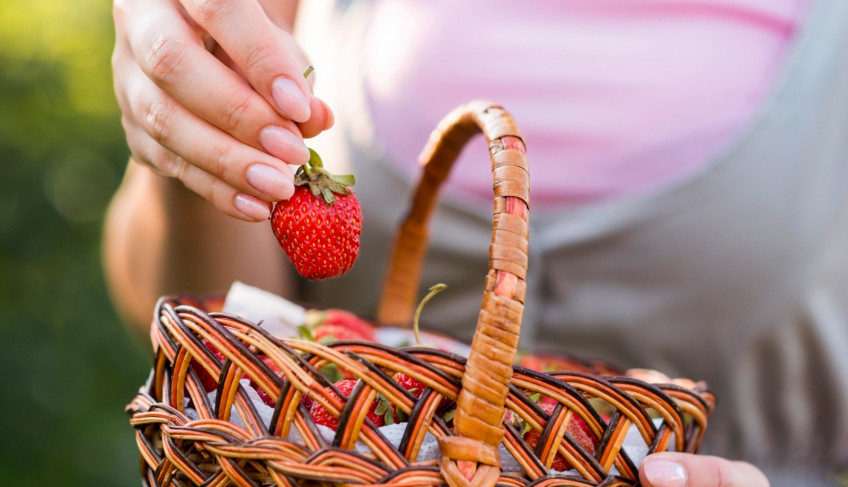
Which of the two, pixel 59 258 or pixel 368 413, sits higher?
pixel 59 258

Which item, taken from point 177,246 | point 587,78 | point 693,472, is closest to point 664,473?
point 693,472

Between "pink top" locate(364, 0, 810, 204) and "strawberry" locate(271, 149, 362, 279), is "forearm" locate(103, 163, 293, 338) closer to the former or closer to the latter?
"pink top" locate(364, 0, 810, 204)

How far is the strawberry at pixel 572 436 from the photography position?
16.7 inches

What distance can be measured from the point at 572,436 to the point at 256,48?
30 cm

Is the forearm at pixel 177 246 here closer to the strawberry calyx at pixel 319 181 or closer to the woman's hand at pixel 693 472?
the strawberry calyx at pixel 319 181

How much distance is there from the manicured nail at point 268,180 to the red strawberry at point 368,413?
12cm

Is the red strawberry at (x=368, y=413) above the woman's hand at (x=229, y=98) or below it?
below

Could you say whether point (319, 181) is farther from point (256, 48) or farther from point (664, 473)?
point (664, 473)

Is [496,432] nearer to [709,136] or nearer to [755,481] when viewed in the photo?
[755,481]

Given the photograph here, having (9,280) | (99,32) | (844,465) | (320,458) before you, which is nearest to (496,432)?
(320,458)

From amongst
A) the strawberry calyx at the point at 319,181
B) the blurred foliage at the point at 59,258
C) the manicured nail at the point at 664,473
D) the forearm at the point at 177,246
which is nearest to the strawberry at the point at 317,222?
the strawberry calyx at the point at 319,181

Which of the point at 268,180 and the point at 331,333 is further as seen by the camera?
the point at 331,333

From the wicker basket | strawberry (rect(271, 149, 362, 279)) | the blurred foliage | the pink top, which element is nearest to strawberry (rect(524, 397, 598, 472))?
the wicker basket

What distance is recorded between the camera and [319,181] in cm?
46
